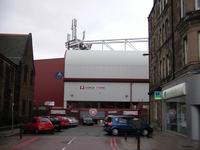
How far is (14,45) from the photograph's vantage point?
4831 cm

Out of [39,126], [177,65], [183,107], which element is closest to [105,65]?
[39,126]

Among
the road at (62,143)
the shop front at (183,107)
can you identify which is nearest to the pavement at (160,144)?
the road at (62,143)

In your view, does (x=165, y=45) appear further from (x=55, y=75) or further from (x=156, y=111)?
(x=55, y=75)

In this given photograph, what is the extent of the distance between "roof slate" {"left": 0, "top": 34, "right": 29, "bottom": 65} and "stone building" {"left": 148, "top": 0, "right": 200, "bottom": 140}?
51.3ft

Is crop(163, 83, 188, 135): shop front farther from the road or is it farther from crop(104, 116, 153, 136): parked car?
the road

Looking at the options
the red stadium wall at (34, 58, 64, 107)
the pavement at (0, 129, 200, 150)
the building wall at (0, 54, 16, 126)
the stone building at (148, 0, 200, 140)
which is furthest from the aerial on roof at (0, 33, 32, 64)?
the red stadium wall at (34, 58, 64, 107)

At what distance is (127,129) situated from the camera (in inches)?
1243

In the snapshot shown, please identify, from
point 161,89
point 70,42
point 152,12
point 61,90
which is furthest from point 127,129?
point 70,42

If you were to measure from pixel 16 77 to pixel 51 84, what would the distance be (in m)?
33.6

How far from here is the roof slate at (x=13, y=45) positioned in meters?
46.1

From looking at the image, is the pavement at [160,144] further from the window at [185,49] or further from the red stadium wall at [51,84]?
the red stadium wall at [51,84]

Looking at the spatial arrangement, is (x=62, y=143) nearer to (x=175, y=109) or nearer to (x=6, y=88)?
(x=175, y=109)

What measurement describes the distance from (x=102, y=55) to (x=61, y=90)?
10.9 m

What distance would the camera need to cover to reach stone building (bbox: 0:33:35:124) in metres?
38.5
